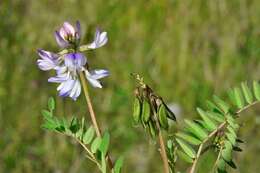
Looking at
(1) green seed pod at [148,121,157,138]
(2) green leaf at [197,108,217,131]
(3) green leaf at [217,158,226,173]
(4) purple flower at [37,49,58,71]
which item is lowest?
(3) green leaf at [217,158,226,173]

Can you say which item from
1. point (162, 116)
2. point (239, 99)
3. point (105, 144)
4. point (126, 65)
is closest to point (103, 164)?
point (105, 144)

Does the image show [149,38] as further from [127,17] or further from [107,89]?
[107,89]

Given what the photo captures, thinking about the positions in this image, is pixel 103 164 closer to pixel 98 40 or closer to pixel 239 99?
pixel 98 40

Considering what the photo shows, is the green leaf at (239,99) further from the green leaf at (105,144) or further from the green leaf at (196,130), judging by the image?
the green leaf at (105,144)

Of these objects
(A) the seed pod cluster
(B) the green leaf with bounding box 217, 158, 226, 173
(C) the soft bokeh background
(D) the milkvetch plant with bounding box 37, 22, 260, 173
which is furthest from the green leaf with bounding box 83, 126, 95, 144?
(C) the soft bokeh background

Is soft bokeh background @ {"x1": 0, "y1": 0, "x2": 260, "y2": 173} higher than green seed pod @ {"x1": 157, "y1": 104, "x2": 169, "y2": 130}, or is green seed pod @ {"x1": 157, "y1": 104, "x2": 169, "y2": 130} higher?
soft bokeh background @ {"x1": 0, "y1": 0, "x2": 260, "y2": 173}

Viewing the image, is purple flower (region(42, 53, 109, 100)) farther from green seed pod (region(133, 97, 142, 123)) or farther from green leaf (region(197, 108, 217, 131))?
green leaf (region(197, 108, 217, 131))

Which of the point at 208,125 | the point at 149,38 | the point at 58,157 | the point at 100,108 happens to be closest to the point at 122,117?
the point at 100,108
